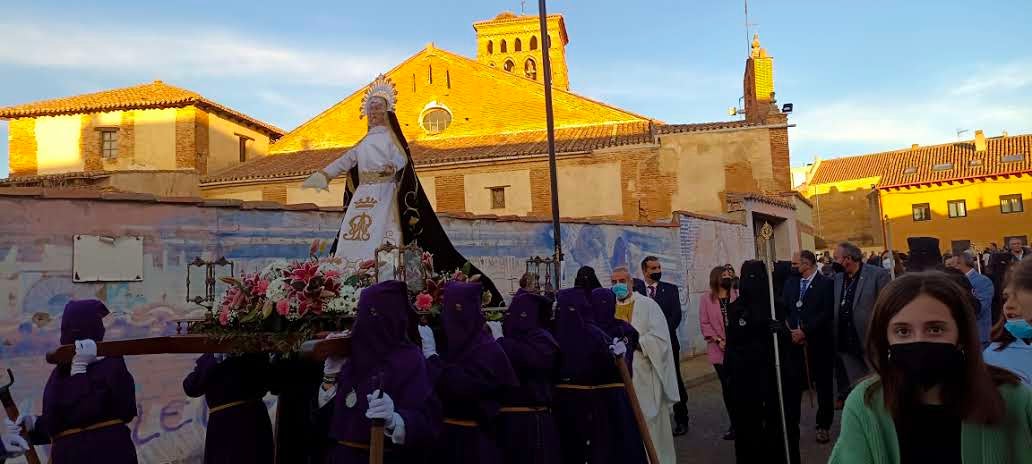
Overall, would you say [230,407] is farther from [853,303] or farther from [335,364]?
[853,303]

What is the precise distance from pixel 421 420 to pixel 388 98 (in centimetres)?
305

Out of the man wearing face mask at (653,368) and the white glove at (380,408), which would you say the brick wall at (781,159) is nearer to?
the man wearing face mask at (653,368)

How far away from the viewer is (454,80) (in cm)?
3028

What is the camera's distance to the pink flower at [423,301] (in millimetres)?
4672

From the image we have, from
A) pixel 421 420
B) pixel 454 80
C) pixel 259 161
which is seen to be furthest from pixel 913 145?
pixel 421 420

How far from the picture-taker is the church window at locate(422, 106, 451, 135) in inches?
1173

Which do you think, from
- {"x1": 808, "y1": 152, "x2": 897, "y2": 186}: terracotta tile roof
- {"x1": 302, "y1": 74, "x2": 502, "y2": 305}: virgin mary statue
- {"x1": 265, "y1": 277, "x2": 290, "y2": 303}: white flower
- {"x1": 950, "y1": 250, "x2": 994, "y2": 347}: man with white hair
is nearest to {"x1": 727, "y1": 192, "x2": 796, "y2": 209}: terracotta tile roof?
{"x1": 950, "y1": 250, "x2": 994, "y2": 347}: man with white hair

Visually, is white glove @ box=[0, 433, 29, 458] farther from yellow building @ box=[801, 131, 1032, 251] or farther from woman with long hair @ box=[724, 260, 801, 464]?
yellow building @ box=[801, 131, 1032, 251]

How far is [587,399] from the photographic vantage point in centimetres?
615

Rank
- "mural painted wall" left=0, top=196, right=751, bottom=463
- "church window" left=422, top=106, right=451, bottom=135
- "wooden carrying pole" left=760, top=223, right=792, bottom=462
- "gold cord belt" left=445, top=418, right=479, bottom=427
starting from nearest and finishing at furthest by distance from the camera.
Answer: "gold cord belt" left=445, top=418, right=479, bottom=427, "wooden carrying pole" left=760, top=223, right=792, bottom=462, "mural painted wall" left=0, top=196, right=751, bottom=463, "church window" left=422, top=106, right=451, bottom=135

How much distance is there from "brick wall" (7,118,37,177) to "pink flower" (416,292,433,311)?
29.5 metres

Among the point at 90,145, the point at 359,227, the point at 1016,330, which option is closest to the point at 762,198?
the point at 359,227

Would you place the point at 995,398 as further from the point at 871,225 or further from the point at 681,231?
the point at 871,225

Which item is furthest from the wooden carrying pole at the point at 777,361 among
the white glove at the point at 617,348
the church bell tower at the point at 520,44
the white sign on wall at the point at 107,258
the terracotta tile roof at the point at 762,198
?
the church bell tower at the point at 520,44
